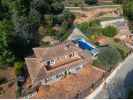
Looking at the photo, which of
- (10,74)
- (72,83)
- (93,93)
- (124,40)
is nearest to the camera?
(93,93)

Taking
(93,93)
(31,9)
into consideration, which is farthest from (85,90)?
(31,9)

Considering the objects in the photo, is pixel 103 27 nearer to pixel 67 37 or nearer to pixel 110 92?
pixel 67 37

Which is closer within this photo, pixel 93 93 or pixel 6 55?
pixel 93 93

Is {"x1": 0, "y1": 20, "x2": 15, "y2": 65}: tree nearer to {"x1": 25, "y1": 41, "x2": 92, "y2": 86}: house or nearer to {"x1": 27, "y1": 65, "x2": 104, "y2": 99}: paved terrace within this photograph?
{"x1": 25, "y1": 41, "x2": 92, "y2": 86}: house

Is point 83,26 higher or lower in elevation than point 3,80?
higher

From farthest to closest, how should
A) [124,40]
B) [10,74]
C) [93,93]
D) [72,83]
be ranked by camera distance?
[124,40]
[10,74]
[72,83]
[93,93]

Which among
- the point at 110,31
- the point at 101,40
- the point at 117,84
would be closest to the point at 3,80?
the point at 117,84

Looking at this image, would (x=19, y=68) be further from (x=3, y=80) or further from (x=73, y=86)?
(x=73, y=86)
